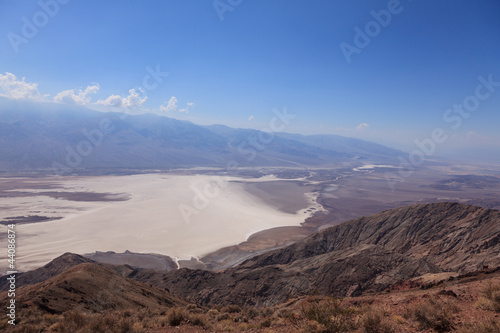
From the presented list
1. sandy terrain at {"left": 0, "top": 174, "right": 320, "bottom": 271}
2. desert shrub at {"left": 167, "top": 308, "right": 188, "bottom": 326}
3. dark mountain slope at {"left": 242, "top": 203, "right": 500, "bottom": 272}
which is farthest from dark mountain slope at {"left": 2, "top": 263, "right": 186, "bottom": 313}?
sandy terrain at {"left": 0, "top": 174, "right": 320, "bottom": 271}

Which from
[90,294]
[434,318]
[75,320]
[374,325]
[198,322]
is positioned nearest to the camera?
[434,318]

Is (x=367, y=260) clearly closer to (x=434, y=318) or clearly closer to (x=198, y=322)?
(x=434, y=318)

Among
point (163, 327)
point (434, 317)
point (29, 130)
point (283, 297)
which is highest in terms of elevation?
point (29, 130)

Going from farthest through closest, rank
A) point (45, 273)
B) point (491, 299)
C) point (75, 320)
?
point (45, 273) < point (75, 320) < point (491, 299)

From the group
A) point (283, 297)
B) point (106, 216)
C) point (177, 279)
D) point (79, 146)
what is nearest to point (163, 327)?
point (283, 297)

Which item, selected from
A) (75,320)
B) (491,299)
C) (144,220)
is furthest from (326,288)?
(144,220)

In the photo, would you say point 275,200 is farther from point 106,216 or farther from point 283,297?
point 283,297

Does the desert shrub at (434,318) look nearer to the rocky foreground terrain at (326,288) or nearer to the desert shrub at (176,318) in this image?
the rocky foreground terrain at (326,288)
